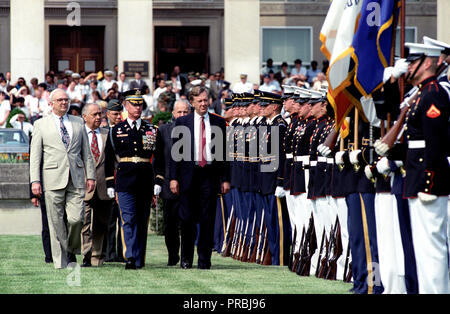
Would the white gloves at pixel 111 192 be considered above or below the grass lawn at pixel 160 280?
above

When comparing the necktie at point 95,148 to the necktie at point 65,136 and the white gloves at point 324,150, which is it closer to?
the necktie at point 65,136

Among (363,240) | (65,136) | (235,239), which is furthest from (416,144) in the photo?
(235,239)

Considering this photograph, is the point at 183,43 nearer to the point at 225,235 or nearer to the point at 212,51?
the point at 212,51

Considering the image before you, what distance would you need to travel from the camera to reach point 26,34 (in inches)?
1331

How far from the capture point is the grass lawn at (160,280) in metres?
11.4

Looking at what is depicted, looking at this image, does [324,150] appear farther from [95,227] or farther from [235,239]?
[235,239]

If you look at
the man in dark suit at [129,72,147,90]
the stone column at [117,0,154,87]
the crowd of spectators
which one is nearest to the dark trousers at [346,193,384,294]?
the crowd of spectators

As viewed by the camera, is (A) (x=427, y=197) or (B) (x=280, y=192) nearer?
(A) (x=427, y=197)

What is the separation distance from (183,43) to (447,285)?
33.7 meters

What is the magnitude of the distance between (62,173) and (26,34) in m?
20.7

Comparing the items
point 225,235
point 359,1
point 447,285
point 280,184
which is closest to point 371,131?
point 359,1

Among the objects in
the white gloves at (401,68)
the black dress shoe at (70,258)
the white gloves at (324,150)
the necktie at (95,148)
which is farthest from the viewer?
the necktie at (95,148)

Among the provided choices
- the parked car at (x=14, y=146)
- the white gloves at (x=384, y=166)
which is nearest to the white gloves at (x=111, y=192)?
the white gloves at (x=384, y=166)

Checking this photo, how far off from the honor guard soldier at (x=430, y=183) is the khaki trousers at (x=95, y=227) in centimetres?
633
